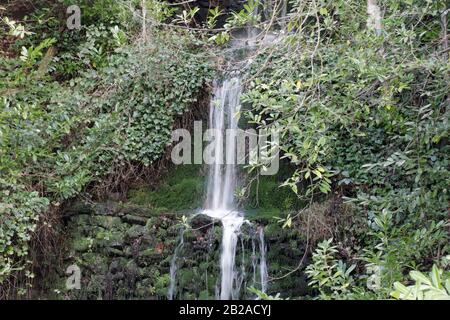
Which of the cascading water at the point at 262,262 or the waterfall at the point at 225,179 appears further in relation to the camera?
the waterfall at the point at 225,179

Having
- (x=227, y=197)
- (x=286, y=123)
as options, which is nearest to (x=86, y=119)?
(x=227, y=197)

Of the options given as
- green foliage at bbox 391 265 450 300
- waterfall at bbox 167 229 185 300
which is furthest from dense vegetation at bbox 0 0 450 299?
waterfall at bbox 167 229 185 300

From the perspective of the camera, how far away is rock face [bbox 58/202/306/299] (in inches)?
224

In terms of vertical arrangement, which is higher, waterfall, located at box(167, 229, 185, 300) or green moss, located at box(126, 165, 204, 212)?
green moss, located at box(126, 165, 204, 212)

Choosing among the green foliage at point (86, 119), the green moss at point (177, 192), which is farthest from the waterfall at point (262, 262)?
the green foliage at point (86, 119)

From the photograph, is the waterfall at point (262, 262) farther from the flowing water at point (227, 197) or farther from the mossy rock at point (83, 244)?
the mossy rock at point (83, 244)

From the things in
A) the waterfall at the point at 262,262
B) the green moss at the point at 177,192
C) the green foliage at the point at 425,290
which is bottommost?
the green foliage at the point at 425,290

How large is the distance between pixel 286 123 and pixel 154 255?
10.1 feet

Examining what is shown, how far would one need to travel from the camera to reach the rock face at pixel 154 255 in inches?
224

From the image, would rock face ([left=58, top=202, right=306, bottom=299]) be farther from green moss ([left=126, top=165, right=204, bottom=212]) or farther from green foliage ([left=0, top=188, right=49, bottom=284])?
green foliage ([left=0, top=188, right=49, bottom=284])

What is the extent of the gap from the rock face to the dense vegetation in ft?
0.79

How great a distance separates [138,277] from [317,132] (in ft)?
10.6

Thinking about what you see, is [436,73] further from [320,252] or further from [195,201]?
[195,201]

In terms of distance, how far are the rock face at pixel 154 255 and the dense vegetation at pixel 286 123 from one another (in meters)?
0.24
